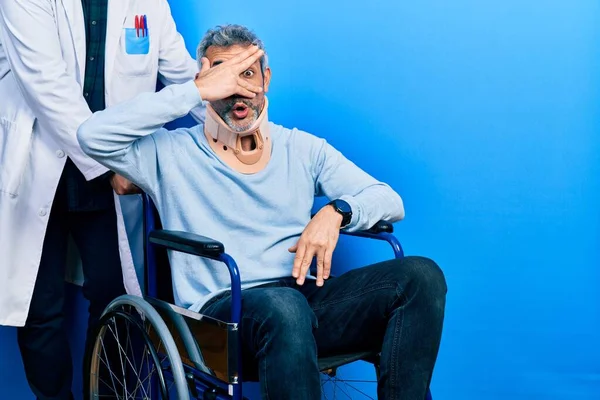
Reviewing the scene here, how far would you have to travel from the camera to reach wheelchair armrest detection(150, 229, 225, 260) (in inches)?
75.9

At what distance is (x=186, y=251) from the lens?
1998mm

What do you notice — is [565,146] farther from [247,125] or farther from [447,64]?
[247,125]

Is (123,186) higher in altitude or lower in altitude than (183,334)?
higher

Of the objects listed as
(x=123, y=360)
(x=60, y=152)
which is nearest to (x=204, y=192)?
(x=60, y=152)

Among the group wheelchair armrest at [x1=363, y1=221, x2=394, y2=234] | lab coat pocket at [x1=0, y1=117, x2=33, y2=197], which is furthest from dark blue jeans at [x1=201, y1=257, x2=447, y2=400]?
lab coat pocket at [x1=0, y1=117, x2=33, y2=197]

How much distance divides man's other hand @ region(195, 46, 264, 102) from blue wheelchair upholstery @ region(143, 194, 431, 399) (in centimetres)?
32

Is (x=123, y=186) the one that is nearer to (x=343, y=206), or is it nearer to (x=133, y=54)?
(x=133, y=54)

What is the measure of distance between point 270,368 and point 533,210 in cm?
114

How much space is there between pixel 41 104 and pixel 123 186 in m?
0.31

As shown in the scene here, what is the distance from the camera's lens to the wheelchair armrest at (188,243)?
193 cm

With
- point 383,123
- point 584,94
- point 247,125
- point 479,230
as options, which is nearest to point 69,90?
point 247,125

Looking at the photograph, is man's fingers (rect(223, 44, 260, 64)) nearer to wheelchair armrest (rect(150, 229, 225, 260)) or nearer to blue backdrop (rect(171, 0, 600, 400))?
wheelchair armrest (rect(150, 229, 225, 260))

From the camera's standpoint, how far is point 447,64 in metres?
2.71

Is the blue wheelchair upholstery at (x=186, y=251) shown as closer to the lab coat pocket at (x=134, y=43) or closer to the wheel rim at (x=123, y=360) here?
the wheel rim at (x=123, y=360)
